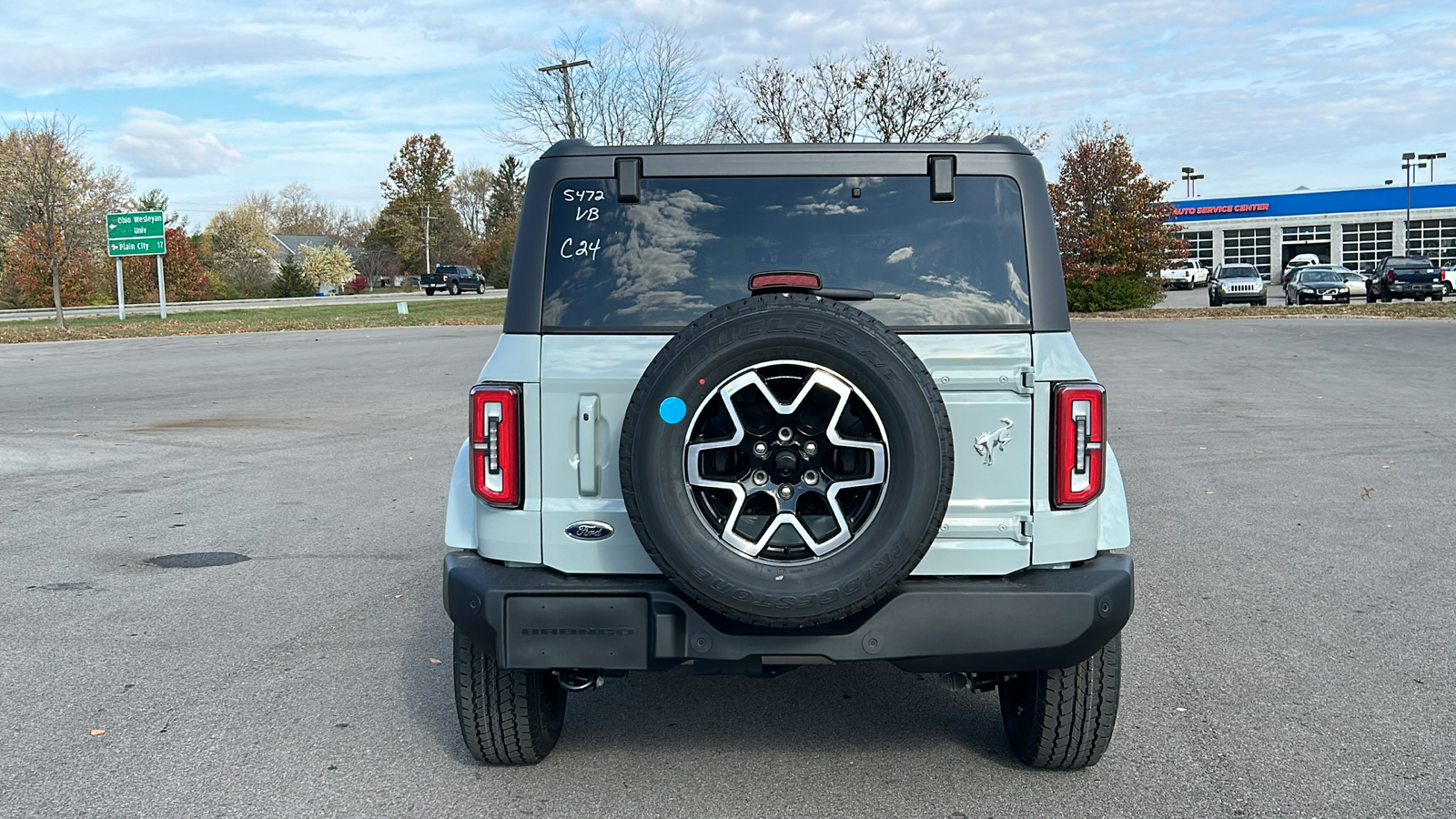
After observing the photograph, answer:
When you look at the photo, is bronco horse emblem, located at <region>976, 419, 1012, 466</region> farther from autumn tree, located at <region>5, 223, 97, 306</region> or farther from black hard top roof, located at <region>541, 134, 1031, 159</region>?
autumn tree, located at <region>5, 223, 97, 306</region>

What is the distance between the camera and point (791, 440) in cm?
337

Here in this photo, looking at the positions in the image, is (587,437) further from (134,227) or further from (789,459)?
(134,227)

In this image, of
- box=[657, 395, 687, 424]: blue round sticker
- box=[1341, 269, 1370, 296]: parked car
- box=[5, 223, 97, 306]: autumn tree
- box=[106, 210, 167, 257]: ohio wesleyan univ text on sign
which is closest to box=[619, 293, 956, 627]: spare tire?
box=[657, 395, 687, 424]: blue round sticker

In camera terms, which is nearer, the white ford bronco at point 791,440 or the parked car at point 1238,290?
the white ford bronco at point 791,440

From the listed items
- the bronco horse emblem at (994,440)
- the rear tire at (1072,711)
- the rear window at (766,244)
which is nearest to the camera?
the bronco horse emblem at (994,440)

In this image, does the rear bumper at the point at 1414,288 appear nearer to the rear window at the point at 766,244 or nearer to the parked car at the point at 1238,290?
the parked car at the point at 1238,290

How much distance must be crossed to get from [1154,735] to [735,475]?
77.6 inches

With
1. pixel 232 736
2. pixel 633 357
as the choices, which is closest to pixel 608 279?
pixel 633 357

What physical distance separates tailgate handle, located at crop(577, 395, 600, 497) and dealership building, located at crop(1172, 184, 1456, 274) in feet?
266

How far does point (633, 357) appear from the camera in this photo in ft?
12.0

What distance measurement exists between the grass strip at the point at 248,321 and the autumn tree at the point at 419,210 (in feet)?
185

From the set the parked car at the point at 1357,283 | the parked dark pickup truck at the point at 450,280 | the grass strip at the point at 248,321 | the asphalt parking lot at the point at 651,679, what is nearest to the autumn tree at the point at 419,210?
the parked dark pickup truck at the point at 450,280

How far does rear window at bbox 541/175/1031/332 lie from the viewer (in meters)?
3.71

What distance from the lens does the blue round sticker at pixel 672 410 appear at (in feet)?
10.8
